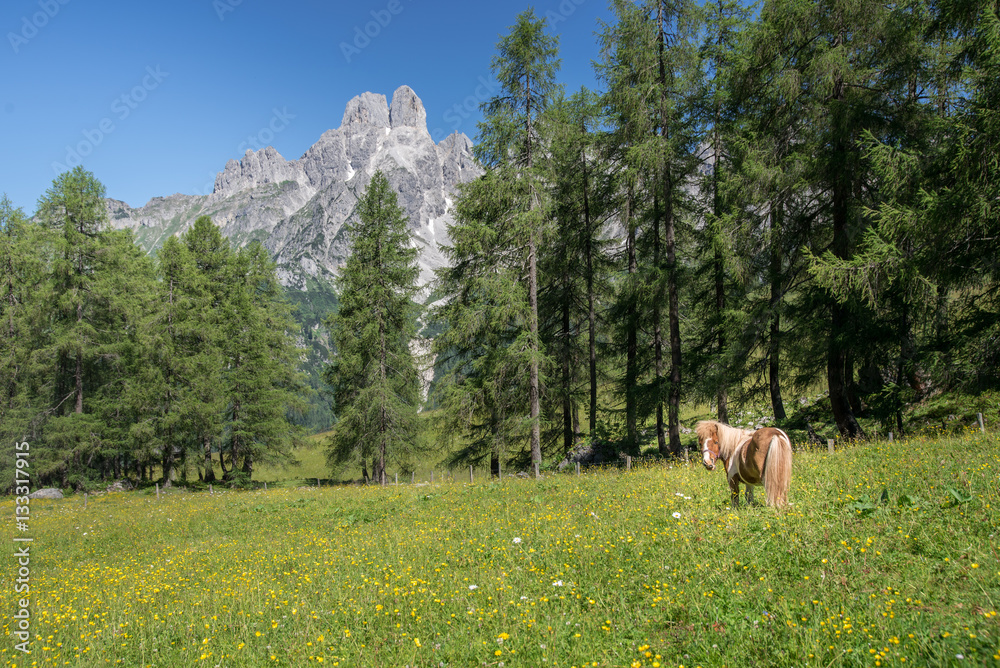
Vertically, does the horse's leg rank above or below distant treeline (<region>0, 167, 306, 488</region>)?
below

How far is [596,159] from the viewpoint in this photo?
21.9 m

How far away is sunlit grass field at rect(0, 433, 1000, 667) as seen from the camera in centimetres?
433

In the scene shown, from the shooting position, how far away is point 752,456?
23.6 ft

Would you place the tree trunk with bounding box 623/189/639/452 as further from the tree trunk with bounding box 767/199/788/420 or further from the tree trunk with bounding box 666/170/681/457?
the tree trunk with bounding box 767/199/788/420

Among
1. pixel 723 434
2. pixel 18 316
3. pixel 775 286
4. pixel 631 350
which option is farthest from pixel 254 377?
pixel 723 434

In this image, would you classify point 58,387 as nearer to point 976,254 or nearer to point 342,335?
point 342,335

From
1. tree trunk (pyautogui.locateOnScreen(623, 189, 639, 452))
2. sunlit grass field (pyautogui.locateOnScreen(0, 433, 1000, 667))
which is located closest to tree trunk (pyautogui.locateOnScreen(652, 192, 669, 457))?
tree trunk (pyautogui.locateOnScreen(623, 189, 639, 452))

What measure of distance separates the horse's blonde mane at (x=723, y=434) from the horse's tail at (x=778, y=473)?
0.97 metres

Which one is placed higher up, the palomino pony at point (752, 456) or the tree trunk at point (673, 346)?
the tree trunk at point (673, 346)

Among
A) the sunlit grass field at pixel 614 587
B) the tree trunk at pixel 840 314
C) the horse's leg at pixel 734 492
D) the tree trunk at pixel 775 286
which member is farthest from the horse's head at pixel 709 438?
the tree trunk at pixel 775 286

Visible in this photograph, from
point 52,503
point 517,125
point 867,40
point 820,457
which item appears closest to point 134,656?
point 820,457

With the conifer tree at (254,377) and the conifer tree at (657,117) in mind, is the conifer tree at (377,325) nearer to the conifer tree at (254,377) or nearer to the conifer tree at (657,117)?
the conifer tree at (254,377)

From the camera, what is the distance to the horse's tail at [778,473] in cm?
692

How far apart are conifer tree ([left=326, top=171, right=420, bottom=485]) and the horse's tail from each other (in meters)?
20.9
